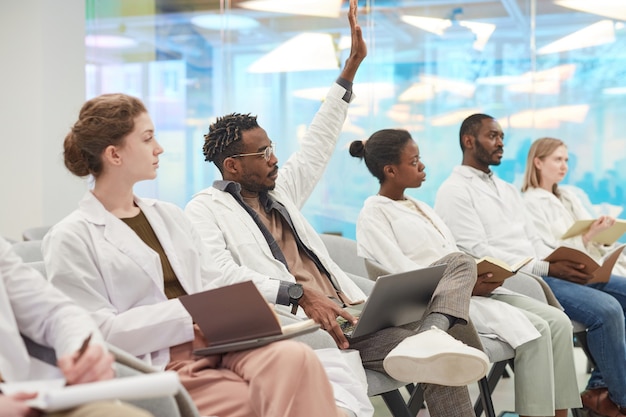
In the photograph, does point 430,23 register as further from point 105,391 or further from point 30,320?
point 105,391

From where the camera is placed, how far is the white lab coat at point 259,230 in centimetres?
314

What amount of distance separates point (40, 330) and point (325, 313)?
3.75 ft

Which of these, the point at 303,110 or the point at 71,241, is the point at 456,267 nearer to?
the point at 71,241

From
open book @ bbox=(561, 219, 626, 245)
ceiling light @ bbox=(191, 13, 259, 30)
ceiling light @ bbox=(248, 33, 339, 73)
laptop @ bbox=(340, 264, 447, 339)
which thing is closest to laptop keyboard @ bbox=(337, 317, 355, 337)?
laptop @ bbox=(340, 264, 447, 339)

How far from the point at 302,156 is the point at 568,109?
160 inches

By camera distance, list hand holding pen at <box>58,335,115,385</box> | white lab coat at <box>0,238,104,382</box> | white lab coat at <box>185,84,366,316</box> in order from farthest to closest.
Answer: white lab coat at <box>185,84,366,316</box>
white lab coat at <box>0,238,104,382</box>
hand holding pen at <box>58,335,115,385</box>

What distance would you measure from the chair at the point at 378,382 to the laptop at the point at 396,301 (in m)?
0.17

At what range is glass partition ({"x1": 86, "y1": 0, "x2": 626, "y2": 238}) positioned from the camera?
23.1ft

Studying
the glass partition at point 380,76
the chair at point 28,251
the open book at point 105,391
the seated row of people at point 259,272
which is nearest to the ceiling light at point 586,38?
the glass partition at point 380,76

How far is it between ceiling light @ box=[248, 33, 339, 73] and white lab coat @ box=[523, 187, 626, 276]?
262 cm

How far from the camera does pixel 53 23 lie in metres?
6.47

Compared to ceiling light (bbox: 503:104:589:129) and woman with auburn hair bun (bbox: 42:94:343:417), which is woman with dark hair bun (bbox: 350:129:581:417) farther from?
ceiling light (bbox: 503:104:589:129)

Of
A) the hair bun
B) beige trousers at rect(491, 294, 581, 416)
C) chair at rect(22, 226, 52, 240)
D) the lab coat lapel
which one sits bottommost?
beige trousers at rect(491, 294, 581, 416)

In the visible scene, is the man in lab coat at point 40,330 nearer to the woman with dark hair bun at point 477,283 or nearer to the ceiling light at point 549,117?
the woman with dark hair bun at point 477,283
